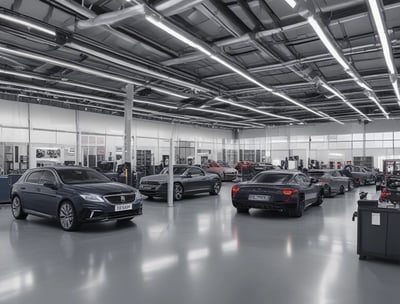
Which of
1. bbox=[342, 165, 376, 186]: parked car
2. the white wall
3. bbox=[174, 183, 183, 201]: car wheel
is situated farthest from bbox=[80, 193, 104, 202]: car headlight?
bbox=[342, 165, 376, 186]: parked car

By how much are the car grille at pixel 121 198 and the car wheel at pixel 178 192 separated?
4338 millimetres

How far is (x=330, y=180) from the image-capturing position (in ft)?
41.3

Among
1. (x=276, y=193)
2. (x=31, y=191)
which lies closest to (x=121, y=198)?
(x=31, y=191)

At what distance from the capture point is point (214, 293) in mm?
3422

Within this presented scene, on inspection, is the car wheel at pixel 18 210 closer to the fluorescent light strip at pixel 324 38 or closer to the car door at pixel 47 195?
the car door at pixel 47 195

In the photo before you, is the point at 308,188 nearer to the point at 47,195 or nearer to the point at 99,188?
the point at 99,188

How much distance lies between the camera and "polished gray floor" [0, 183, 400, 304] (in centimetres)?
339

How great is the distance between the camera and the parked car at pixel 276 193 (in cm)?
766

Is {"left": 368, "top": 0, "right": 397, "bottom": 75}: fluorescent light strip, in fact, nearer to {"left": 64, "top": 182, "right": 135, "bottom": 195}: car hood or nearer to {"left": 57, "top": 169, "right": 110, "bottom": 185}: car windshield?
{"left": 64, "top": 182, "right": 135, "bottom": 195}: car hood

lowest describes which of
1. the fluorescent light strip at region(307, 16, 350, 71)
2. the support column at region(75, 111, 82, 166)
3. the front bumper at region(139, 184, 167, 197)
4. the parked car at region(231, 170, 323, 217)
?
the front bumper at region(139, 184, 167, 197)

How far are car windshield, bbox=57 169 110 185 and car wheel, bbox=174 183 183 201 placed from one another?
403 cm

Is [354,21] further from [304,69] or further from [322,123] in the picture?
[322,123]

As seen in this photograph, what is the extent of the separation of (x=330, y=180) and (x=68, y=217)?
31.9 ft

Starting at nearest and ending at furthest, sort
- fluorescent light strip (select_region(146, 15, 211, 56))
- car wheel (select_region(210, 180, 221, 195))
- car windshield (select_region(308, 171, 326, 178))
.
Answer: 1. fluorescent light strip (select_region(146, 15, 211, 56))
2. car windshield (select_region(308, 171, 326, 178))
3. car wheel (select_region(210, 180, 221, 195))
